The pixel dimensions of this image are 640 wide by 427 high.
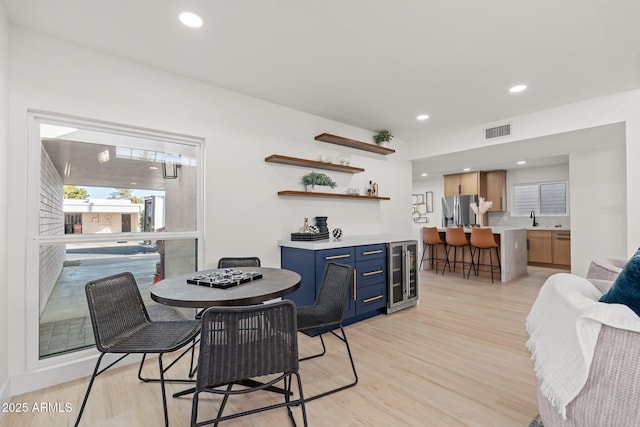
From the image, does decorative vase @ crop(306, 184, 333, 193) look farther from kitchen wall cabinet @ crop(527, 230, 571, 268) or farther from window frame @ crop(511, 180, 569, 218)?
window frame @ crop(511, 180, 569, 218)

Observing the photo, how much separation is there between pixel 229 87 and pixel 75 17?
1291 millimetres

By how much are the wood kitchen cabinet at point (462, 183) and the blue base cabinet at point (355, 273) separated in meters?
4.80

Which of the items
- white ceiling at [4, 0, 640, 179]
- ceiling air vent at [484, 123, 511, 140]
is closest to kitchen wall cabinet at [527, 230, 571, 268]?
ceiling air vent at [484, 123, 511, 140]

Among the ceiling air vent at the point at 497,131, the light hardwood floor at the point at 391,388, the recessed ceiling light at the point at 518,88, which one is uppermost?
the recessed ceiling light at the point at 518,88

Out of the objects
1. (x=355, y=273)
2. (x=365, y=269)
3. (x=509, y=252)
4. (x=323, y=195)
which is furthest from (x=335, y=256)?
(x=509, y=252)

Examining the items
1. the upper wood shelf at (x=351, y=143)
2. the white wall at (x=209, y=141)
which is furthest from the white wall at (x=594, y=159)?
the white wall at (x=209, y=141)

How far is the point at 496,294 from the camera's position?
4.55 meters

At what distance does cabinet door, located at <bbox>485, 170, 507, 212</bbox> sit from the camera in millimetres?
7438

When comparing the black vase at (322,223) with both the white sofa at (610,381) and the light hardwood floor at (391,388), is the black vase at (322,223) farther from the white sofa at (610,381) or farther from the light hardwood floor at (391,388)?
the white sofa at (610,381)

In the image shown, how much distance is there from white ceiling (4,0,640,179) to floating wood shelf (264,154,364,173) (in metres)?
0.68

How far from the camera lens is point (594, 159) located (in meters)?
4.89

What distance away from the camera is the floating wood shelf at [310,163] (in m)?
3.39

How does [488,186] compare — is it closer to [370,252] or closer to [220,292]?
[370,252]

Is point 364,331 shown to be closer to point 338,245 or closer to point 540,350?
point 338,245
